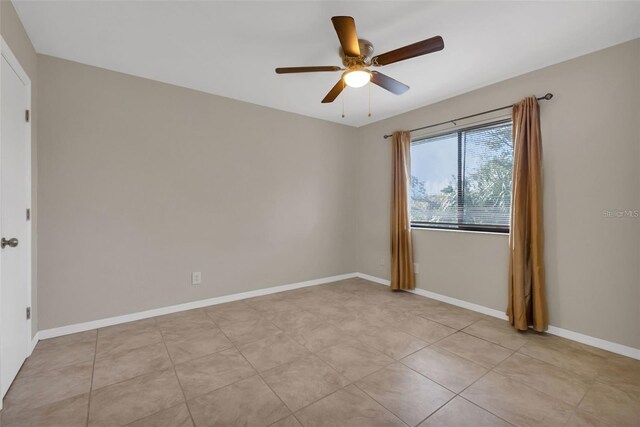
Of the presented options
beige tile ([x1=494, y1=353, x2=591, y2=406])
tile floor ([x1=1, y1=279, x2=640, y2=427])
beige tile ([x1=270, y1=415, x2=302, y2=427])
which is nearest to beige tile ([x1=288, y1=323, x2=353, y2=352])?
tile floor ([x1=1, y1=279, x2=640, y2=427])

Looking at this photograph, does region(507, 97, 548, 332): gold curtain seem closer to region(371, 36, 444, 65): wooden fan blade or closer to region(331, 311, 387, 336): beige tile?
region(331, 311, 387, 336): beige tile

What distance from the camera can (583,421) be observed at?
59.7 inches

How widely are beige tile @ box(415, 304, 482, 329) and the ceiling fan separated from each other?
225cm

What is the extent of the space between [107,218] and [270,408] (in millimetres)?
2298

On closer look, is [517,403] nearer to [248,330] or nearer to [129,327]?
[248,330]

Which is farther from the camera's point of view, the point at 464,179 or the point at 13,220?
the point at 464,179

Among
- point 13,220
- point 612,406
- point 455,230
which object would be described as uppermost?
point 13,220

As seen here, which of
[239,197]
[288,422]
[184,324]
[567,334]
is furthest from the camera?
[239,197]

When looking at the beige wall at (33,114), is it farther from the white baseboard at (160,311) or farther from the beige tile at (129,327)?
the beige tile at (129,327)

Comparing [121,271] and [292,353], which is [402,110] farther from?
[121,271]

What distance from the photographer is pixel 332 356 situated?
217cm

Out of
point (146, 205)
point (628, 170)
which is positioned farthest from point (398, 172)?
point (146, 205)

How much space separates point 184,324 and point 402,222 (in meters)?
2.77

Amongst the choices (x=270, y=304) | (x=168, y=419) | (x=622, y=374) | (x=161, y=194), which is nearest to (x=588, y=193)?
(x=622, y=374)
